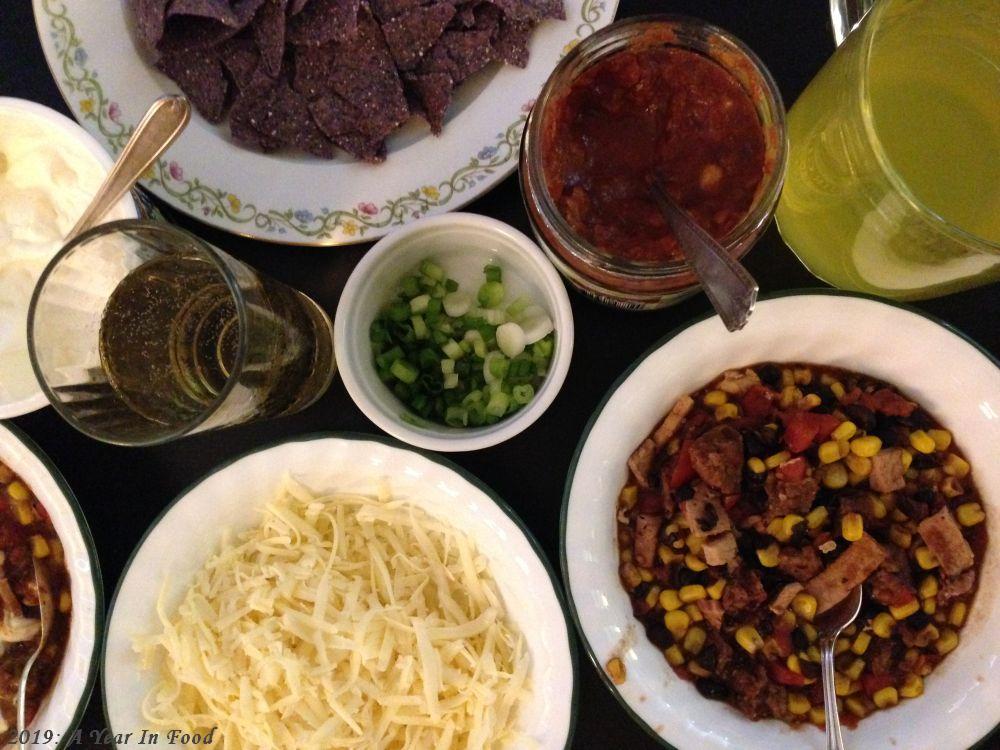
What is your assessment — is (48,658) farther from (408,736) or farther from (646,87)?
(646,87)

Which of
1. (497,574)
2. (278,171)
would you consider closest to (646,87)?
(278,171)

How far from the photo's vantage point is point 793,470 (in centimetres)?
133

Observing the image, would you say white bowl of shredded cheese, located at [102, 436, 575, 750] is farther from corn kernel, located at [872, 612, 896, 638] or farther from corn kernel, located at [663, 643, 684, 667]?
corn kernel, located at [872, 612, 896, 638]

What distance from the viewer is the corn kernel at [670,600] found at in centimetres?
134

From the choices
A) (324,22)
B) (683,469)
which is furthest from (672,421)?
(324,22)

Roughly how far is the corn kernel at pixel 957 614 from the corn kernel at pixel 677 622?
0.46 m

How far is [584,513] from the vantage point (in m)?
1.29

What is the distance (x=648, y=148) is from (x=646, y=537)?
661 millimetres

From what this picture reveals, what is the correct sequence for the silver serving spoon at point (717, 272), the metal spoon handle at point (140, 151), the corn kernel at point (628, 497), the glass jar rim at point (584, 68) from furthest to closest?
the corn kernel at point (628, 497) < the metal spoon handle at point (140, 151) < the glass jar rim at point (584, 68) < the silver serving spoon at point (717, 272)

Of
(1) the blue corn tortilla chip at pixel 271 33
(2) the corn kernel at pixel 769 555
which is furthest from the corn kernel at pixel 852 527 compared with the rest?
(1) the blue corn tortilla chip at pixel 271 33

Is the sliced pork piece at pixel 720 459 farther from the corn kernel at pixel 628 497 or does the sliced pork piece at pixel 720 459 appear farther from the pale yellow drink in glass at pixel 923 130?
the pale yellow drink in glass at pixel 923 130

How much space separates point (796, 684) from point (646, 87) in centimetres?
104

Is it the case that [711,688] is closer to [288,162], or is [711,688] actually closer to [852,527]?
[852,527]

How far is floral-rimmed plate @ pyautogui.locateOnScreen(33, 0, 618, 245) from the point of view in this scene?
134cm
